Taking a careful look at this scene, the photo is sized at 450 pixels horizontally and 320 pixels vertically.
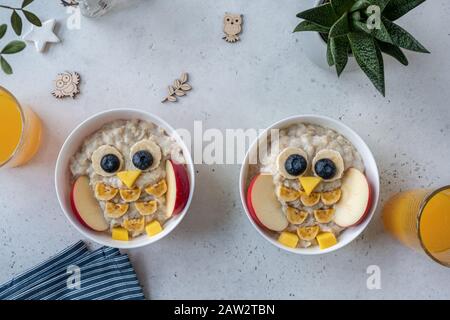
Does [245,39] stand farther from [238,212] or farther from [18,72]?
[18,72]

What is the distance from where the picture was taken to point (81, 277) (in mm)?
1125

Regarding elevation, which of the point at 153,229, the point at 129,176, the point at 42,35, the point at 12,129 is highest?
the point at 42,35

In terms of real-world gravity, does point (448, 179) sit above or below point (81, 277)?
above

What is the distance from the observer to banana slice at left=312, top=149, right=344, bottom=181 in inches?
39.8

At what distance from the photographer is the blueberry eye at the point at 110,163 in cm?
102

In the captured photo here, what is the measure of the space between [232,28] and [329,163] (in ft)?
1.24

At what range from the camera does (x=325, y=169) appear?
3.30ft

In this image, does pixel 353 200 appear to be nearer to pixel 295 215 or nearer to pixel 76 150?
pixel 295 215

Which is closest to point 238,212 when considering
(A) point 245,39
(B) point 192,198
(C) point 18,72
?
(B) point 192,198

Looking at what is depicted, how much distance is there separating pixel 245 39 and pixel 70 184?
19.3 inches

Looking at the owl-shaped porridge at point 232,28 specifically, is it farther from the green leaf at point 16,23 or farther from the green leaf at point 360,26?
the green leaf at point 16,23

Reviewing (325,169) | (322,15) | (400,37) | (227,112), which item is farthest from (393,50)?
(227,112)

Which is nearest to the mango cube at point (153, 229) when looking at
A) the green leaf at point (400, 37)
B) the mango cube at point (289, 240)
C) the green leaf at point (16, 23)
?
the mango cube at point (289, 240)

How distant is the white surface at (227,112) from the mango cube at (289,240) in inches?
3.6
